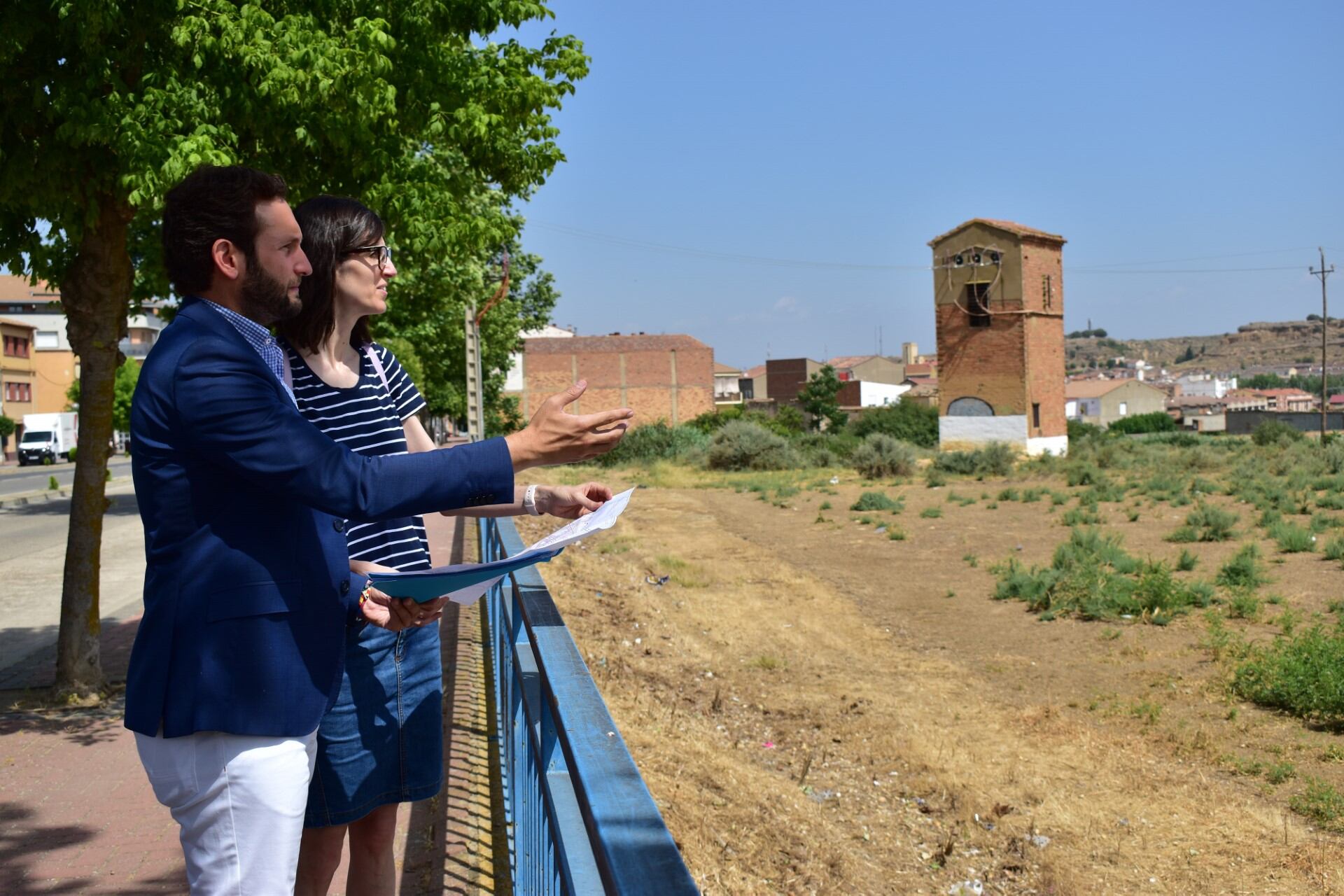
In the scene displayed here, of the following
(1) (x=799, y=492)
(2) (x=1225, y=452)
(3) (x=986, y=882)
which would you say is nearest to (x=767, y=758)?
(3) (x=986, y=882)

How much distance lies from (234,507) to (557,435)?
57cm

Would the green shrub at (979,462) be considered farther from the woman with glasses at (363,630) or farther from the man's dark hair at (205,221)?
the man's dark hair at (205,221)

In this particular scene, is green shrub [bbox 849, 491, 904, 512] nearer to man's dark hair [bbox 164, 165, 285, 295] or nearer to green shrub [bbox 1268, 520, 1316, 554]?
green shrub [bbox 1268, 520, 1316, 554]

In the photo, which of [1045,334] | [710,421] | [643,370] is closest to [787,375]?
[643,370]

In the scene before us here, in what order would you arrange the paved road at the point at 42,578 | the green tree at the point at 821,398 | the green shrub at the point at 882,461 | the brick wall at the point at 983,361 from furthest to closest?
the green tree at the point at 821,398
the brick wall at the point at 983,361
the green shrub at the point at 882,461
the paved road at the point at 42,578

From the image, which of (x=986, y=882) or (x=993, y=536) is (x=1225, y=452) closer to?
(x=993, y=536)

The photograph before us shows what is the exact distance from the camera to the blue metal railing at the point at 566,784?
1667 mm

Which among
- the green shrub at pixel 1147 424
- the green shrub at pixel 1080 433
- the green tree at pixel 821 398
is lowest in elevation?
the green shrub at pixel 1080 433

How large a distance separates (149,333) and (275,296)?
102m

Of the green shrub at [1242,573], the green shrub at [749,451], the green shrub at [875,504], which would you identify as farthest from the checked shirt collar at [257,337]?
the green shrub at [749,451]

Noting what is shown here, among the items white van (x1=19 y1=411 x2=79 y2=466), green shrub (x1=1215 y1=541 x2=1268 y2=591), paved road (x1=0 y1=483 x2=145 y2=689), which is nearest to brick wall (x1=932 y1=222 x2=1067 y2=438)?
green shrub (x1=1215 y1=541 x2=1268 y2=591)

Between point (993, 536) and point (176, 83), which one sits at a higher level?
point (176, 83)

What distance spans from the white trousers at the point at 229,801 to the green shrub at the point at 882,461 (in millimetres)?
37267

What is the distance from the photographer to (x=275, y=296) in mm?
2289
